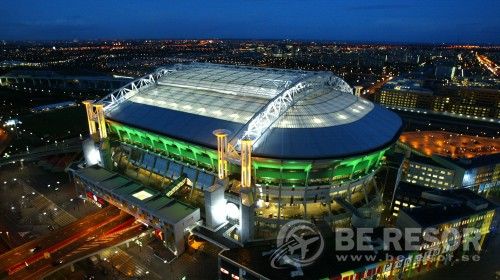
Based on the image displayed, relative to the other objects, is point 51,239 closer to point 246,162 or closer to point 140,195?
point 140,195

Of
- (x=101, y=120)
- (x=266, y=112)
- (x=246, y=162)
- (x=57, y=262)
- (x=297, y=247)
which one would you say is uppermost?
(x=266, y=112)

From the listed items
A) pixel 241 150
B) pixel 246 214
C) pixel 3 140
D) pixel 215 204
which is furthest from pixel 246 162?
pixel 3 140

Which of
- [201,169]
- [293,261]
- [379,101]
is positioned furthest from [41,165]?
[379,101]

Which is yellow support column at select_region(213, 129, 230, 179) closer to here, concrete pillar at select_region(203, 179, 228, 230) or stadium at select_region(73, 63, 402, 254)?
stadium at select_region(73, 63, 402, 254)

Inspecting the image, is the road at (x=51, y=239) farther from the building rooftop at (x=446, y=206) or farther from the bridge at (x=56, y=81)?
the bridge at (x=56, y=81)

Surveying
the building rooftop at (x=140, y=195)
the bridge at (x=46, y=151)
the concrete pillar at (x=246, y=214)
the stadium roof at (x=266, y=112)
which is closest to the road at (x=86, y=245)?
the building rooftop at (x=140, y=195)

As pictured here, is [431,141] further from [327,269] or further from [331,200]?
[327,269]
